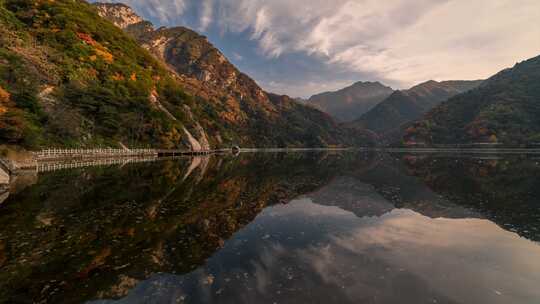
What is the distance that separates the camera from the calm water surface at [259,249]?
7625 mm

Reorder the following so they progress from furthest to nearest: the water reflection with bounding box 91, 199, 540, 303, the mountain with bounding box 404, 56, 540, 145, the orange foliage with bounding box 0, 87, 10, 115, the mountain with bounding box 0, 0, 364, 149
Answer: the mountain with bounding box 404, 56, 540, 145
the mountain with bounding box 0, 0, 364, 149
the orange foliage with bounding box 0, 87, 10, 115
the water reflection with bounding box 91, 199, 540, 303

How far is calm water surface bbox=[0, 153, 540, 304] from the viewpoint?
7.62 metres

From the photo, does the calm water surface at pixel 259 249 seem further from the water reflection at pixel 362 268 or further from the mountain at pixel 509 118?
the mountain at pixel 509 118

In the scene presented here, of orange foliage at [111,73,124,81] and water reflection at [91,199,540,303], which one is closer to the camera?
water reflection at [91,199,540,303]

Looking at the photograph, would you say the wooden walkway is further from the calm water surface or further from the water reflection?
the water reflection

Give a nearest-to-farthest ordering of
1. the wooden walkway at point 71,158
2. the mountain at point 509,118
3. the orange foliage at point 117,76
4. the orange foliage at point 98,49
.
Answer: the wooden walkway at point 71,158
the orange foliage at point 117,76
the orange foliage at point 98,49
the mountain at point 509,118

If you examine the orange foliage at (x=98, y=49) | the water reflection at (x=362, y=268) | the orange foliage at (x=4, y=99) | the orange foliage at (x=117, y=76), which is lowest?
the water reflection at (x=362, y=268)

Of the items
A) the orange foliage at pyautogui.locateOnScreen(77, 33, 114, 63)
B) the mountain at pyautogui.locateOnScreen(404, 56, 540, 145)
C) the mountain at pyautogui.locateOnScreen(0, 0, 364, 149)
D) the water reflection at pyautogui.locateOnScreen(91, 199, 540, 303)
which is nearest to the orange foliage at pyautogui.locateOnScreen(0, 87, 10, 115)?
the mountain at pyautogui.locateOnScreen(0, 0, 364, 149)

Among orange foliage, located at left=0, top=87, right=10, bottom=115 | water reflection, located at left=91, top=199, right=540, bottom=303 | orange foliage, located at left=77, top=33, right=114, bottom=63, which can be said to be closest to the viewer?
water reflection, located at left=91, top=199, right=540, bottom=303

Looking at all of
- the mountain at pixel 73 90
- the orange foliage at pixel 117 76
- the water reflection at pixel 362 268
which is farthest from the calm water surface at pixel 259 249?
the orange foliage at pixel 117 76

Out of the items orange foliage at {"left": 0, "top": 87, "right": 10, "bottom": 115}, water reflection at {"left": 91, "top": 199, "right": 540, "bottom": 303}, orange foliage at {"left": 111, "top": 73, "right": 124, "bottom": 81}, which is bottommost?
water reflection at {"left": 91, "top": 199, "right": 540, "bottom": 303}

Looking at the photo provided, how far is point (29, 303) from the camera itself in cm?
672

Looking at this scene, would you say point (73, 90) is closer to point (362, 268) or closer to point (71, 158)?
point (71, 158)

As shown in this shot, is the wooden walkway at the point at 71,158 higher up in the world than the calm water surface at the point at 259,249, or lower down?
higher up
